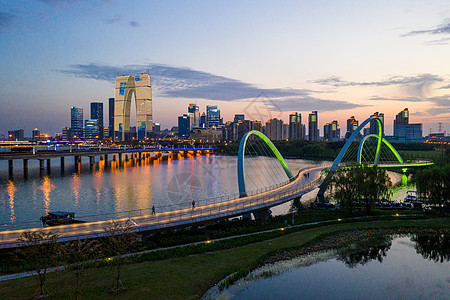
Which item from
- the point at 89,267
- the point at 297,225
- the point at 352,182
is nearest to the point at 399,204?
the point at 352,182

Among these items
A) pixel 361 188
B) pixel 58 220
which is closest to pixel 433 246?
pixel 361 188

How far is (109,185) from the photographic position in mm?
64438

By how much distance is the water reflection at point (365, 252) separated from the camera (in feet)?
85.3

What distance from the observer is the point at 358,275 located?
23.5m

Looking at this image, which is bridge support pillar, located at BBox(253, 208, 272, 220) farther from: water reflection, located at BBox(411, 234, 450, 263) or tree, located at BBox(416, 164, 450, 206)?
tree, located at BBox(416, 164, 450, 206)

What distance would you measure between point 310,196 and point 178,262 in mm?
37449

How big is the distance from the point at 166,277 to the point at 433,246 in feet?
80.1

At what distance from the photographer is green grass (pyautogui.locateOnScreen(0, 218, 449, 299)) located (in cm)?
1747

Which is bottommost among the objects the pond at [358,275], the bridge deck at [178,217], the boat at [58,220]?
the pond at [358,275]

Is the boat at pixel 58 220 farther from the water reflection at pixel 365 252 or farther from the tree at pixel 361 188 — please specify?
the tree at pixel 361 188

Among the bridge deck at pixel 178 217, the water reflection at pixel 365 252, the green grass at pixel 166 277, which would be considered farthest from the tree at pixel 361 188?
the green grass at pixel 166 277

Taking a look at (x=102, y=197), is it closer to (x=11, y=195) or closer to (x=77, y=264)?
(x=11, y=195)

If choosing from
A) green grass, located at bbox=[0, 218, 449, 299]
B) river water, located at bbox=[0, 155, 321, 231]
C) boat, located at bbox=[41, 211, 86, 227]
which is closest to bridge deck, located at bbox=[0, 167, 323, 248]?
boat, located at bbox=[41, 211, 86, 227]

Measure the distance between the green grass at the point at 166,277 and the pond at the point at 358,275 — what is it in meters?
1.16
